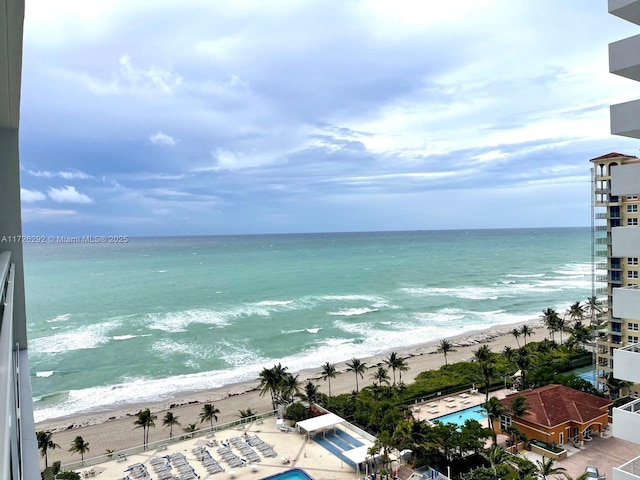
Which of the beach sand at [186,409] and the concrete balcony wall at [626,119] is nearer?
the concrete balcony wall at [626,119]

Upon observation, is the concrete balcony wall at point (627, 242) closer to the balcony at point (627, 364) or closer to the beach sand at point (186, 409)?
the balcony at point (627, 364)

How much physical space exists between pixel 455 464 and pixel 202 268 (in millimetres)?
93839

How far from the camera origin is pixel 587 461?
1888 centimetres

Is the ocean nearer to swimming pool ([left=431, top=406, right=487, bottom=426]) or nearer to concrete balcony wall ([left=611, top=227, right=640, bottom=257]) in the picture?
swimming pool ([left=431, top=406, right=487, bottom=426])

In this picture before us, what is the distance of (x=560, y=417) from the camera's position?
813 inches

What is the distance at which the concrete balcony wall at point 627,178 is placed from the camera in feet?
18.7

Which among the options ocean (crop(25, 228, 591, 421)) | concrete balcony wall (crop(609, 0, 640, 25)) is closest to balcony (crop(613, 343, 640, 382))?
concrete balcony wall (crop(609, 0, 640, 25))

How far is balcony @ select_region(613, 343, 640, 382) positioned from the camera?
5879 mm

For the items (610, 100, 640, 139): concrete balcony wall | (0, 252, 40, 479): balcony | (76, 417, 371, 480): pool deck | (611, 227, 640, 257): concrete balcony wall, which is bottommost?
(76, 417, 371, 480): pool deck

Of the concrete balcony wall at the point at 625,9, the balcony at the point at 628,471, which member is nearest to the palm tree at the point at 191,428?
the balcony at the point at 628,471

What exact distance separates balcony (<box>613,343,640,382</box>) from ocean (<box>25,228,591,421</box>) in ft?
103

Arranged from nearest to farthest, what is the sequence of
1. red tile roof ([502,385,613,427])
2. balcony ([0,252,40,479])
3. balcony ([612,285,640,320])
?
balcony ([0,252,40,479]) → balcony ([612,285,640,320]) → red tile roof ([502,385,613,427])

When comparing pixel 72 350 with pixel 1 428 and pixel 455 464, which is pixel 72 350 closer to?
pixel 455 464

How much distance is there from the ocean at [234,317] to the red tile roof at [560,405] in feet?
60.9
